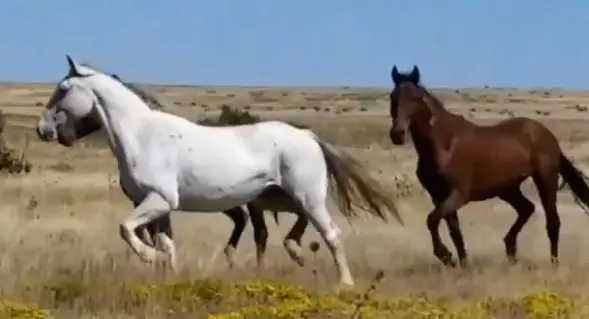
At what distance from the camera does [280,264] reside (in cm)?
1349

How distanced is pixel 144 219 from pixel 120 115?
1093mm

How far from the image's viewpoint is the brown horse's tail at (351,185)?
12.5m

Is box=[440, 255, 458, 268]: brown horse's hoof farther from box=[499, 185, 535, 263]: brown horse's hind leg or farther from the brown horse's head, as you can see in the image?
box=[499, 185, 535, 263]: brown horse's hind leg

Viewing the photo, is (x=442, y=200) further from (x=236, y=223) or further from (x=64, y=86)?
(x=64, y=86)

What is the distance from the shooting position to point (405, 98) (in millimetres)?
13438

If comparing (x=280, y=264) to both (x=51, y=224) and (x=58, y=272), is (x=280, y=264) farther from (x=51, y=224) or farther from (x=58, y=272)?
(x=51, y=224)

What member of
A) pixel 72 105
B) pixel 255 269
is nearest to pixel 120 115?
pixel 72 105

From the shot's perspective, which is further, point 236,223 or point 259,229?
point 236,223

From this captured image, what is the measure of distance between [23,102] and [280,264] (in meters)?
83.7

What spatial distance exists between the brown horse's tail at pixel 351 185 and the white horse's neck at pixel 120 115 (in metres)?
1.77

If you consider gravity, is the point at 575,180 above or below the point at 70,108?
below

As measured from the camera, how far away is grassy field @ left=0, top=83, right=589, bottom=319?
877 cm

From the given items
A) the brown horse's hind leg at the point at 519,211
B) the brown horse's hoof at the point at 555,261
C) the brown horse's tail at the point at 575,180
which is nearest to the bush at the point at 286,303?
the brown horse's hoof at the point at 555,261

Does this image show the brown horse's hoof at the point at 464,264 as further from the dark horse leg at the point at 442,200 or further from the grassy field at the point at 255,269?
the grassy field at the point at 255,269
